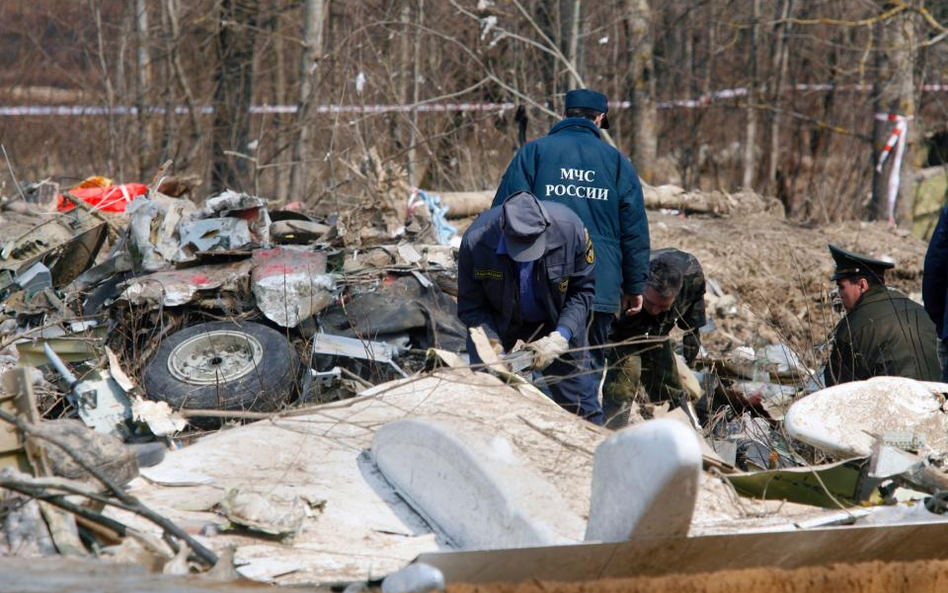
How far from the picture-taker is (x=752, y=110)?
16.9 metres

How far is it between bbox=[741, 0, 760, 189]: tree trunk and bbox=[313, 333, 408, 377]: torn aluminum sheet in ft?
34.2

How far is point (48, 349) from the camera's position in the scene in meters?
6.69

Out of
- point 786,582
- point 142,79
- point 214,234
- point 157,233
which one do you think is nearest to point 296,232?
point 214,234

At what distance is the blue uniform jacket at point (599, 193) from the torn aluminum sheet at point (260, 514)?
2983 millimetres

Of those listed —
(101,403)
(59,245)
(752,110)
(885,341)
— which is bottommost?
(101,403)

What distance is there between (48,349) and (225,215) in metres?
2.16

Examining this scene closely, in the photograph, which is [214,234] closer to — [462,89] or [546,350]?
[546,350]

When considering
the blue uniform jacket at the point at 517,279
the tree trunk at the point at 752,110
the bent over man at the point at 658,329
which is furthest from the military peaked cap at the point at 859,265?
the tree trunk at the point at 752,110

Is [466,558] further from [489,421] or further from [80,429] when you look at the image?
[80,429]

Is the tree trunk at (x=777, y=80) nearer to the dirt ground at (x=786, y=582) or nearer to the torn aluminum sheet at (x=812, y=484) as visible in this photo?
the torn aluminum sheet at (x=812, y=484)

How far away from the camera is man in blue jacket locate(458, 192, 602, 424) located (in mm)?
5324

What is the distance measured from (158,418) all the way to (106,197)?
15.9 feet

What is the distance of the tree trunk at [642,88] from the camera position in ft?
45.3

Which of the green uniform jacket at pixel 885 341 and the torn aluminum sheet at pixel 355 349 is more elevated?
the green uniform jacket at pixel 885 341
